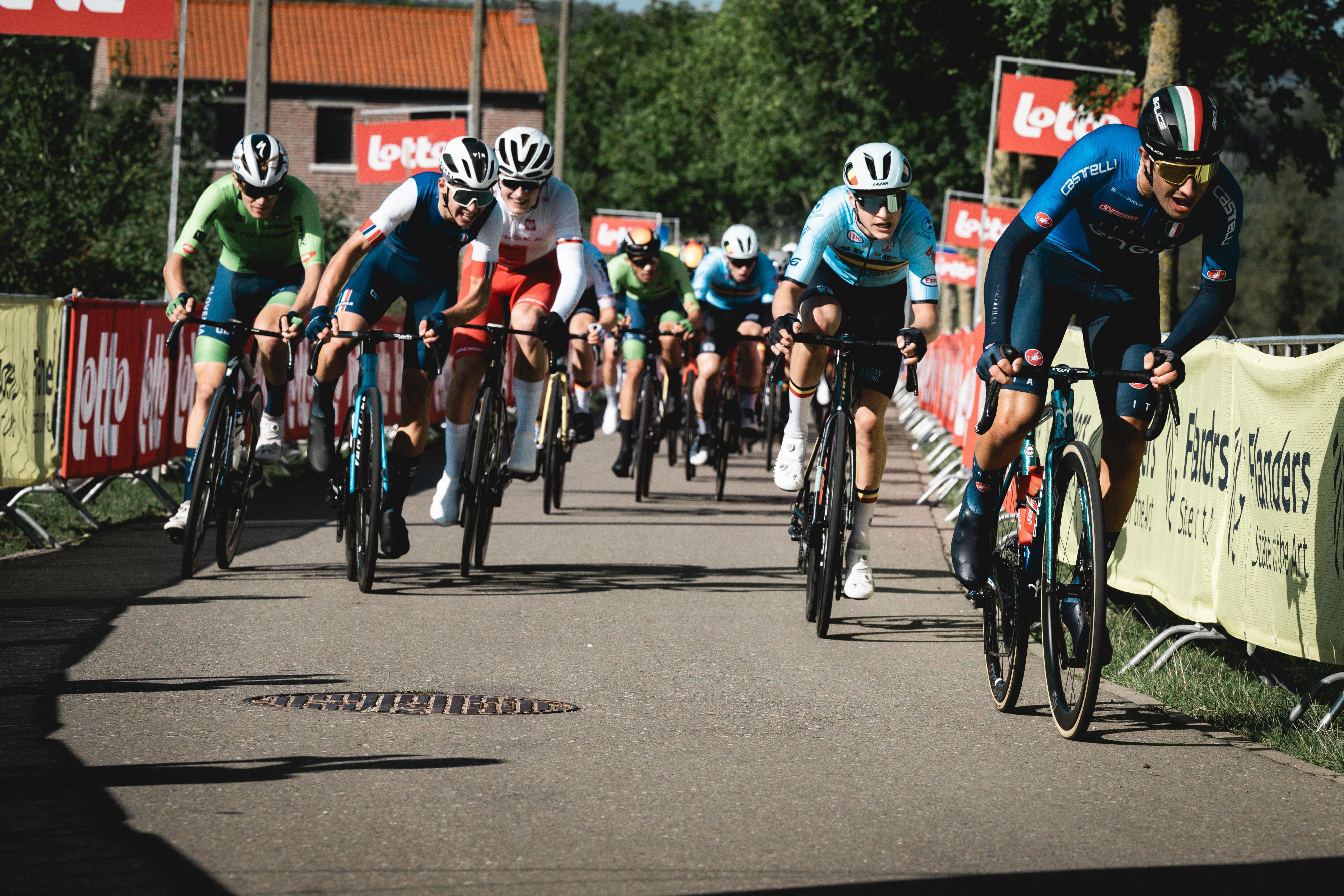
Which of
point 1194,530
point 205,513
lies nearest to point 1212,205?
point 1194,530

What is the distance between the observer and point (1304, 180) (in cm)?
3478

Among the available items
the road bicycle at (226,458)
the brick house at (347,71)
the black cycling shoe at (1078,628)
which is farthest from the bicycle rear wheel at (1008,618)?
the brick house at (347,71)

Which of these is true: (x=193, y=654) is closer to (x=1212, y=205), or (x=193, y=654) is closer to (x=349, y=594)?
(x=349, y=594)

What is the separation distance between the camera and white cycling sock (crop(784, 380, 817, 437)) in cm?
822

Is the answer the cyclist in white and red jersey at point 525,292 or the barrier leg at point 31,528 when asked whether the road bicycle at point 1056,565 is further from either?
the barrier leg at point 31,528

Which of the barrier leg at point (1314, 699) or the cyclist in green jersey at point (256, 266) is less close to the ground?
the cyclist in green jersey at point (256, 266)

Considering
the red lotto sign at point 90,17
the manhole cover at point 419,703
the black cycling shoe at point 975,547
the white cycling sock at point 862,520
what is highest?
the red lotto sign at point 90,17

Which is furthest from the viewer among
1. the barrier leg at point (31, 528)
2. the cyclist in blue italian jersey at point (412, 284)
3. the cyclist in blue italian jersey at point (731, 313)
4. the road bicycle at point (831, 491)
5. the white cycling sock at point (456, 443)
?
the cyclist in blue italian jersey at point (731, 313)

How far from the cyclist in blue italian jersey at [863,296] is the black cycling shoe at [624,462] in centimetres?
553

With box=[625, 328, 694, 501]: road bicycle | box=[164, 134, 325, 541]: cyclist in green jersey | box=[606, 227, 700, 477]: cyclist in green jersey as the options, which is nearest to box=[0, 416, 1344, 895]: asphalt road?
box=[164, 134, 325, 541]: cyclist in green jersey

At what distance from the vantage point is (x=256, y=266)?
29.8ft

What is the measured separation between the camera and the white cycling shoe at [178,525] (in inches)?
333

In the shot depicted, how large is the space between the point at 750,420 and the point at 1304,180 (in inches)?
975

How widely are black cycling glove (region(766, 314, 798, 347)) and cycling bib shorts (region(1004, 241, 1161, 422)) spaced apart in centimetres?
A: 152
